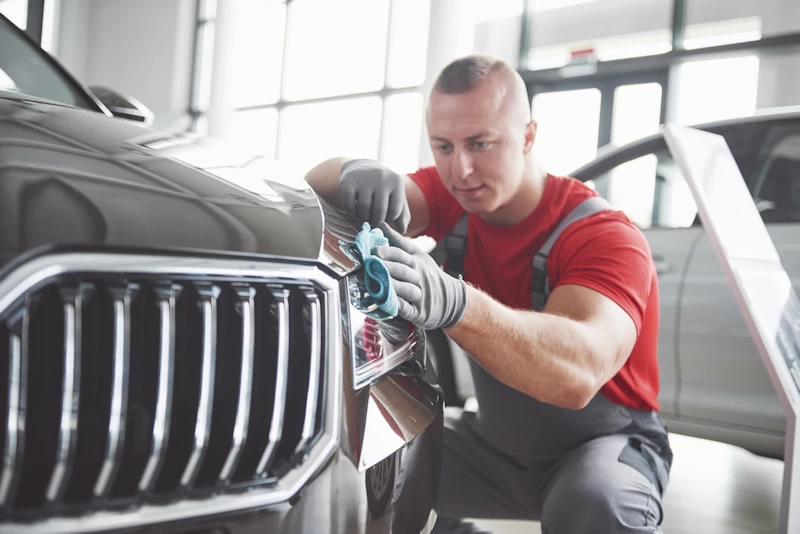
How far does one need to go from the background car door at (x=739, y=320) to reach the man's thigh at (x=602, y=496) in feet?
3.40

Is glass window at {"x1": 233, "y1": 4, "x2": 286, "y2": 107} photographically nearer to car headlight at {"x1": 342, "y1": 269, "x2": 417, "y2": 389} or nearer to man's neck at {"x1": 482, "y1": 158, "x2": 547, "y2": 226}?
man's neck at {"x1": 482, "y1": 158, "x2": 547, "y2": 226}

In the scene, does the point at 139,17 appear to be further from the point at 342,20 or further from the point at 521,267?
the point at 521,267

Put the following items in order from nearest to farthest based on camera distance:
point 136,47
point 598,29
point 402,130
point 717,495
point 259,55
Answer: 1. point 717,495
2. point 598,29
3. point 402,130
4. point 259,55
5. point 136,47

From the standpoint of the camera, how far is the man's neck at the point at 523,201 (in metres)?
1.79

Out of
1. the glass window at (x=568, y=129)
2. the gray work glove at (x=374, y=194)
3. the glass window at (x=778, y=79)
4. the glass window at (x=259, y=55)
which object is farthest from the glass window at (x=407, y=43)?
the gray work glove at (x=374, y=194)

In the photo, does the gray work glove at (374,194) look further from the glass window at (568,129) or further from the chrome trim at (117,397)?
the glass window at (568,129)

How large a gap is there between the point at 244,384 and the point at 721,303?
2.13 meters

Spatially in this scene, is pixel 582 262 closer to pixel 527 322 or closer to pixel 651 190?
pixel 527 322

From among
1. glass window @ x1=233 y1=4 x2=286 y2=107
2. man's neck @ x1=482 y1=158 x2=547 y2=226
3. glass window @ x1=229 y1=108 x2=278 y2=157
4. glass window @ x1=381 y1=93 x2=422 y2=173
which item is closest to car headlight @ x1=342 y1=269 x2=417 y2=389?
man's neck @ x1=482 y1=158 x2=547 y2=226

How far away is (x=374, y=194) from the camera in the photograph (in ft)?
4.36

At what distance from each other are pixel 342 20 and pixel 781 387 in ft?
28.6

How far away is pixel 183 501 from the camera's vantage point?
0.68 meters

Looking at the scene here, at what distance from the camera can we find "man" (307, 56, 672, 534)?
4.26 ft

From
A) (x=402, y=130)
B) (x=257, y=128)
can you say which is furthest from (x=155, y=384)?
(x=257, y=128)
